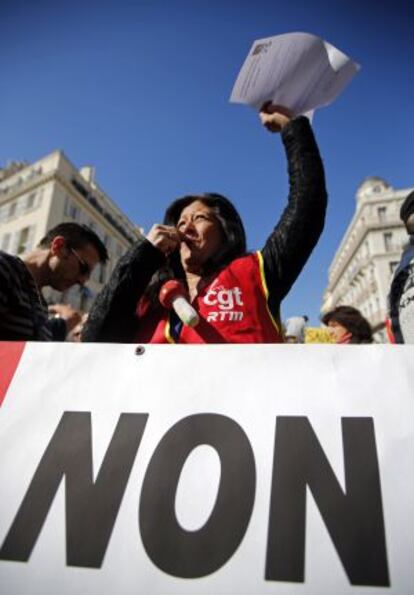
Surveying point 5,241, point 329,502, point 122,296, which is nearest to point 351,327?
point 122,296

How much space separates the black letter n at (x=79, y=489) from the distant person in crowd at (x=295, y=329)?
3.43 meters

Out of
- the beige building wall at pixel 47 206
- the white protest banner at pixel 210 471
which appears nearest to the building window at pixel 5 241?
the beige building wall at pixel 47 206

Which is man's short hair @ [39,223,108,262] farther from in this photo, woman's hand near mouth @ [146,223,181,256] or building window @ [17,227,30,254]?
building window @ [17,227,30,254]

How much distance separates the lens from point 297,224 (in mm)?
1073

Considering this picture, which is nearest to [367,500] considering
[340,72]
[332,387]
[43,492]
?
[332,387]

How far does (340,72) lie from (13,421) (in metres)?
1.38

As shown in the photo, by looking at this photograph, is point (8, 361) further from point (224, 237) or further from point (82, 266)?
point (82, 266)

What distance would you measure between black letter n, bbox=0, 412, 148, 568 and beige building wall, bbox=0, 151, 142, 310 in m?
16.9

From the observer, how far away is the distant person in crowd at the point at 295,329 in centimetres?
401

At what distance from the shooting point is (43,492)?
0.63m

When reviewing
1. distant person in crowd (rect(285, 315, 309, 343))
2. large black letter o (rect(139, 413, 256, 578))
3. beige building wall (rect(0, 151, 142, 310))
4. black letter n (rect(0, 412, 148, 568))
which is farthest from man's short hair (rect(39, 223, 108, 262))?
beige building wall (rect(0, 151, 142, 310))

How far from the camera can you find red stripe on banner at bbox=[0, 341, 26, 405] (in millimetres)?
775

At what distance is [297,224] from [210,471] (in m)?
0.77

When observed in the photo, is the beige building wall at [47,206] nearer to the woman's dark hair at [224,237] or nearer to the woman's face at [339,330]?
the woman's face at [339,330]
